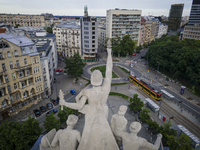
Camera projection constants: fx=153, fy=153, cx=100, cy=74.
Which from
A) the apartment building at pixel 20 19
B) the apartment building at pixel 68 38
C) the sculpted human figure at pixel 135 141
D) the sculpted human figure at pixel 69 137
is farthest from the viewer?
the apartment building at pixel 20 19

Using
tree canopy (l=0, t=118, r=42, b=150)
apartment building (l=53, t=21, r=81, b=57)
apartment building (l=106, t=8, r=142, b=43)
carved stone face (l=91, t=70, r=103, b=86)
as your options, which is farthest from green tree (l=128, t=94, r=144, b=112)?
apartment building (l=106, t=8, r=142, b=43)

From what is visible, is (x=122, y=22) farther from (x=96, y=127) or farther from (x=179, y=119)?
(x=96, y=127)

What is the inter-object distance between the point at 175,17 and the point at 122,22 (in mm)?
122532

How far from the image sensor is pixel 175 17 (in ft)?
571

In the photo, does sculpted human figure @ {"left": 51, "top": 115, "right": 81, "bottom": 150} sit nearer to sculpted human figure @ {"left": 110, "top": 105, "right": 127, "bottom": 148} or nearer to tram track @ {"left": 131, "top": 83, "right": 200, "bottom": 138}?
sculpted human figure @ {"left": 110, "top": 105, "right": 127, "bottom": 148}

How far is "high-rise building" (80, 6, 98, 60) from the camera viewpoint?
64188mm

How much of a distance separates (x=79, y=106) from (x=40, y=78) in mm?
27976

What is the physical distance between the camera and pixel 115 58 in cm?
7781

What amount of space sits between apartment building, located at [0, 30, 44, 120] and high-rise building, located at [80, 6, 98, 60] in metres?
36.2

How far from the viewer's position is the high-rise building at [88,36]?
6419 centimetres

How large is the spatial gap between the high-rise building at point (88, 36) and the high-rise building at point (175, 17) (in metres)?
130

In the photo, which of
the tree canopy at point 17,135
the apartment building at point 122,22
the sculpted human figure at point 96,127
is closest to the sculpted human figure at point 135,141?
the sculpted human figure at point 96,127

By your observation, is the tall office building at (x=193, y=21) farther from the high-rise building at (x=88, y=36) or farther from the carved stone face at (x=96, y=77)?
the carved stone face at (x=96, y=77)

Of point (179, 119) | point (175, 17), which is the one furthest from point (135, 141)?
point (175, 17)
